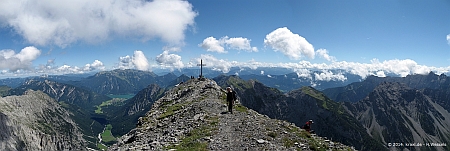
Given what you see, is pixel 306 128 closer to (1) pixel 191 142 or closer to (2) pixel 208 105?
(1) pixel 191 142

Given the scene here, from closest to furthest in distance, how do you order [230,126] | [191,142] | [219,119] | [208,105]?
[191,142] < [230,126] < [219,119] < [208,105]

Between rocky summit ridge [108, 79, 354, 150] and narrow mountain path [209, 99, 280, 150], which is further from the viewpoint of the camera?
rocky summit ridge [108, 79, 354, 150]

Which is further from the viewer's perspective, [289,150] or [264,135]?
[264,135]

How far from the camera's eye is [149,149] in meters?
20.2

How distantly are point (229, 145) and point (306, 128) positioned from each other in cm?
1219

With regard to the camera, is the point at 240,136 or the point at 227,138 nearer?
the point at 227,138

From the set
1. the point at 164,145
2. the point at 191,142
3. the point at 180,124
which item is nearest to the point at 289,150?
the point at 191,142

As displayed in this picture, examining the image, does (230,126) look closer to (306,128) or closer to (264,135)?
(264,135)

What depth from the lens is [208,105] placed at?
41125mm

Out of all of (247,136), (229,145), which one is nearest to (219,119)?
(247,136)

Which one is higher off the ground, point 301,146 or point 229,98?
point 229,98

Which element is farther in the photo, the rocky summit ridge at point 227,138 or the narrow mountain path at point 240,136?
the rocky summit ridge at point 227,138

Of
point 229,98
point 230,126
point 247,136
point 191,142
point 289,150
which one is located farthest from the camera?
point 229,98

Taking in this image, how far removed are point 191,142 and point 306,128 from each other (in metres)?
14.3
